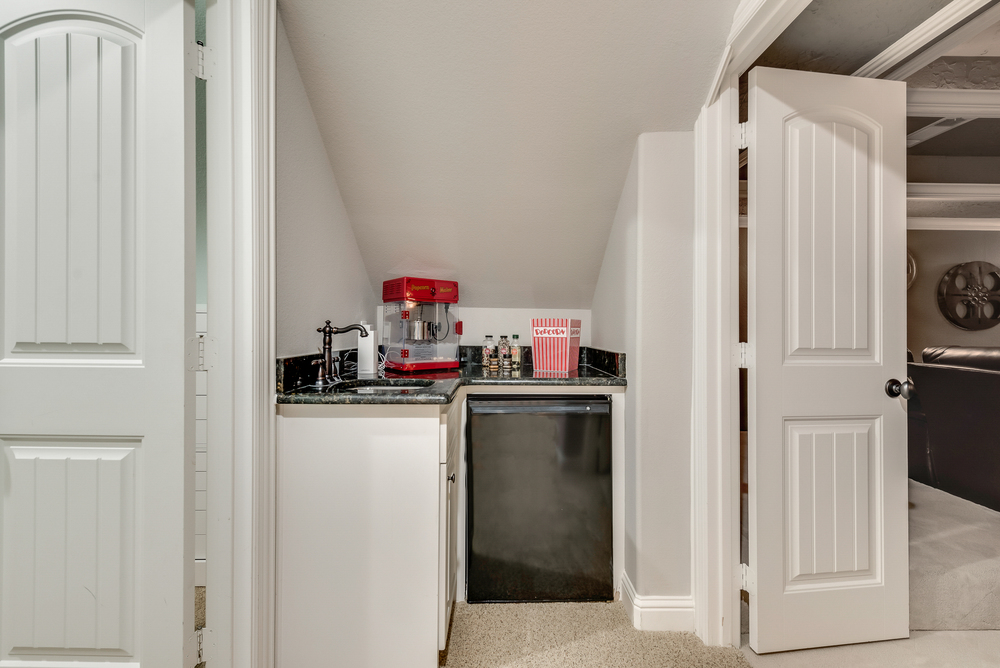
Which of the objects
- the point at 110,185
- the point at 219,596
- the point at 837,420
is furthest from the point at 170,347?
the point at 837,420

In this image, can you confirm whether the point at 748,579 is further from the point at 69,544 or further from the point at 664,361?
the point at 69,544

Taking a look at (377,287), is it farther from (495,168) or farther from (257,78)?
(257,78)

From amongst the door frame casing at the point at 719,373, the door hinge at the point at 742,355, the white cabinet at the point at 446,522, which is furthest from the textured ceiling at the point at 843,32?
the white cabinet at the point at 446,522

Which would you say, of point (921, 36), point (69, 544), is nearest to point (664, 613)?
point (69, 544)

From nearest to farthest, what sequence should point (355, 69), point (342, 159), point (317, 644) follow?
point (317, 644), point (355, 69), point (342, 159)

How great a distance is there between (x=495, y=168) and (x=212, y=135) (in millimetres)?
1022

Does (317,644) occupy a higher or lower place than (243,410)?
lower

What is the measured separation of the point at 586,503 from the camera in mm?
1876

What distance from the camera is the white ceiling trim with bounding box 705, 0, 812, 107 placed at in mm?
1273

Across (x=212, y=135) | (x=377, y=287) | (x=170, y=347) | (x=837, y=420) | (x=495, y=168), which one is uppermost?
(x=495, y=168)

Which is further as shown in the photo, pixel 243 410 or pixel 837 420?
pixel 837 420

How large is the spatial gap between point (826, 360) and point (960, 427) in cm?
154

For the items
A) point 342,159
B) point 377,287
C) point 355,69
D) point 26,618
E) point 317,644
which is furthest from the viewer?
point 377,287

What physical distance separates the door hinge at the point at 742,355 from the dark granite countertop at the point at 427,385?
0.44m
